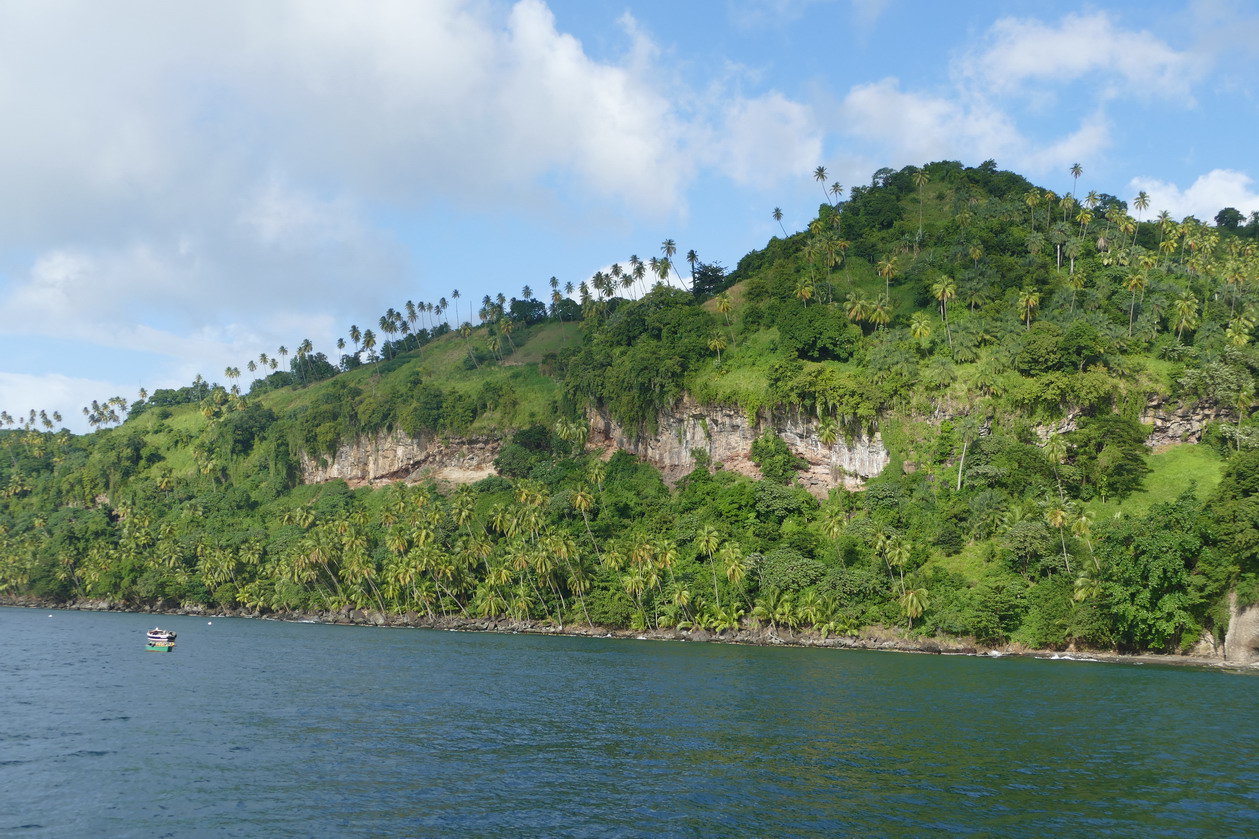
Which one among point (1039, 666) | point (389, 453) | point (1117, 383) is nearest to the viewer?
point (1039, 666)

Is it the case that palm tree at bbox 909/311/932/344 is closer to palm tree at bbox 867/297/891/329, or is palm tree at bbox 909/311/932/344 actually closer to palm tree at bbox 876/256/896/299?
palm tree at bbox 867/297/891/329

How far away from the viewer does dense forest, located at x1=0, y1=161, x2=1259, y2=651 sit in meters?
91.4

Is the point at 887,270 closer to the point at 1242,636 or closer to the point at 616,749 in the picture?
the point at 1242,636

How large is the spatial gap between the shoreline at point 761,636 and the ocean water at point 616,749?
9.07m

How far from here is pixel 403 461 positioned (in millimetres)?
168250

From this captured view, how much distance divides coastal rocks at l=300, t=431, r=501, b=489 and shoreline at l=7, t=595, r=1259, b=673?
132ft

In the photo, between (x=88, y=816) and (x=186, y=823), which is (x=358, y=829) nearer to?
(x=186, y=823)

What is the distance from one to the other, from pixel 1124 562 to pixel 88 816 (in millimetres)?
80148

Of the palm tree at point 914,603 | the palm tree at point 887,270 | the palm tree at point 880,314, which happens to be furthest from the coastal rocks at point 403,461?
the palm tree at point 914,603

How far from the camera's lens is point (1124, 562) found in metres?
79.2

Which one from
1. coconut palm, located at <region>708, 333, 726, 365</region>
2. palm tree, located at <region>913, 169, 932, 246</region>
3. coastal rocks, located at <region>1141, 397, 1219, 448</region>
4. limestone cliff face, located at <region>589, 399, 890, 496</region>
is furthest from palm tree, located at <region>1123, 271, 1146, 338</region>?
coconut palm, located at <region>708, 333, 726, 365</region>

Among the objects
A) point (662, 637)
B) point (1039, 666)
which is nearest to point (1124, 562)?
point (1039, 666)

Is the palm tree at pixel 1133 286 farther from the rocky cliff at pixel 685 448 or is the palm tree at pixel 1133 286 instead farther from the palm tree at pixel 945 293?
the palm tree at pixel 945 293

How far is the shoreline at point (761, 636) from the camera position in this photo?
8038 centimetres
